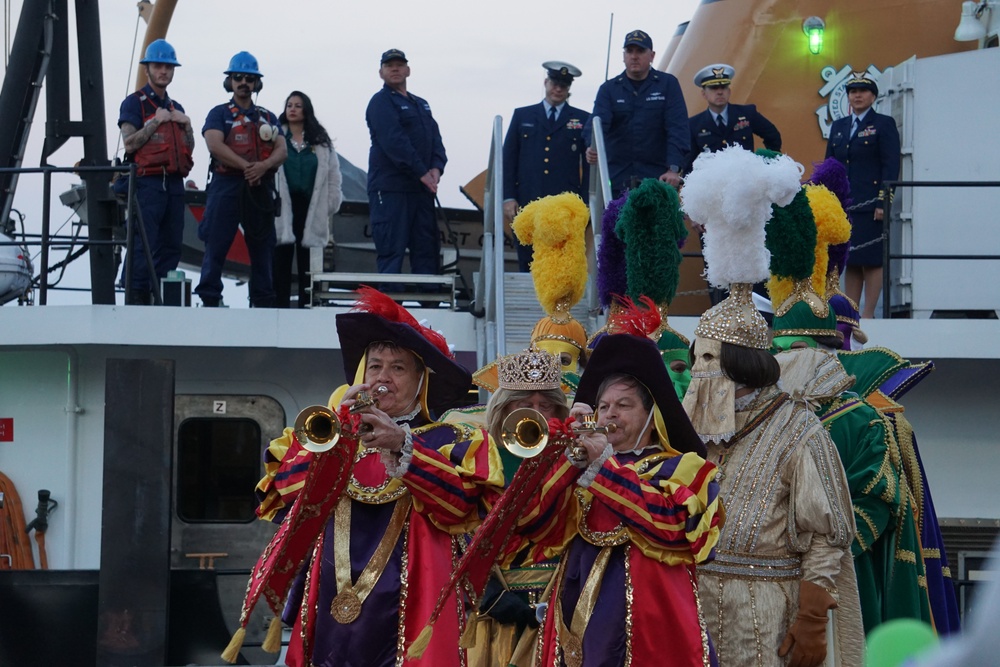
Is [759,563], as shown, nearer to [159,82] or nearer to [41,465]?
[41,465]

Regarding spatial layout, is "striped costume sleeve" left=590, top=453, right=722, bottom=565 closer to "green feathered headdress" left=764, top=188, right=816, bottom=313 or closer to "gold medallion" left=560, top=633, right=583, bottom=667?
"gold medallion" left=560, top=633, right=583, bottom=667

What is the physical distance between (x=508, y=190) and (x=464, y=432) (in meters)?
5.51

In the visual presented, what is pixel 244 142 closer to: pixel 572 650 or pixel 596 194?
pixel 596 194

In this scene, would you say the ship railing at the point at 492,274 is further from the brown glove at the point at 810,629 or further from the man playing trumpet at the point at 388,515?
the brown glove at the point at 810,629

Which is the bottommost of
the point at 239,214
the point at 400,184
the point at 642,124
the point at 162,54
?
the point at 239,214

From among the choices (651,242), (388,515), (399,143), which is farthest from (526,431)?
(399,143)

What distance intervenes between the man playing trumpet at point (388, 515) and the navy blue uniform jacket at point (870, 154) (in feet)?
18.6

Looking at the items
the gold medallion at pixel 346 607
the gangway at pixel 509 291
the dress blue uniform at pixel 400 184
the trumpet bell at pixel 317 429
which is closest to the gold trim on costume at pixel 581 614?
the gold medallion at pixel 346 607

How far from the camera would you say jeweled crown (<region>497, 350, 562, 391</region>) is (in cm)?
473

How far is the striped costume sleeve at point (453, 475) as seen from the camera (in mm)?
4449

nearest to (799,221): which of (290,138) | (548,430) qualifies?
(548,430)

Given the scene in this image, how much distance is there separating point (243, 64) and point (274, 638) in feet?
19.2

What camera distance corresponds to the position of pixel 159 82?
974 cm

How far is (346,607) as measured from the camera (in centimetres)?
458
